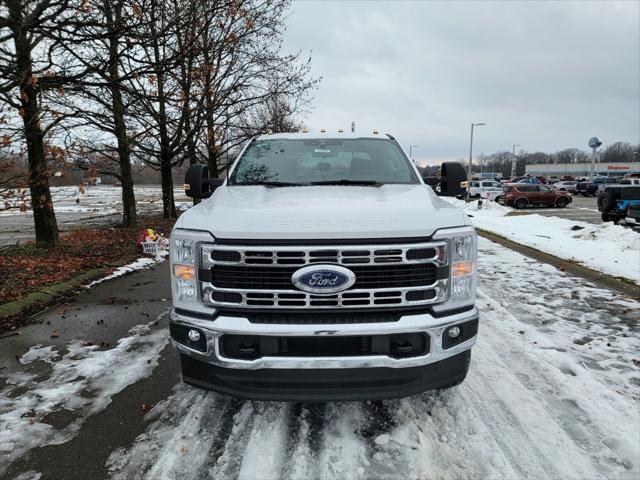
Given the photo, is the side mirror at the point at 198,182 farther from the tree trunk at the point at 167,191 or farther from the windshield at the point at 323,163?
the tree trunk at the point at 167,191

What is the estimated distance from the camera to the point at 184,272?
273cm

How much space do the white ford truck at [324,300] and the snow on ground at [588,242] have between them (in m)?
4.38

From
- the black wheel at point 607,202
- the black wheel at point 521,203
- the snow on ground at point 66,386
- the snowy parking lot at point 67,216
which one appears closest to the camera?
the snow on ground at point 66,386

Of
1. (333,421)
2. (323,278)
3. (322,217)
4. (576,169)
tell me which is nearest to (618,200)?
(333,421)

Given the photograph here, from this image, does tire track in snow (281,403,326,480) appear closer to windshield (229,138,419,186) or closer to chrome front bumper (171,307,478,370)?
chrome front bumper (171,307,478,370)

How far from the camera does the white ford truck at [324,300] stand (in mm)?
2518

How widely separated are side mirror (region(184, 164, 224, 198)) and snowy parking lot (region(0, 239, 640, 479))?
1.60m

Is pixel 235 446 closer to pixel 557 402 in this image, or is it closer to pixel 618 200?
pixel 557 402

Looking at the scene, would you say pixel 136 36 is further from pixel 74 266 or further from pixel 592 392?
pixel 592 392

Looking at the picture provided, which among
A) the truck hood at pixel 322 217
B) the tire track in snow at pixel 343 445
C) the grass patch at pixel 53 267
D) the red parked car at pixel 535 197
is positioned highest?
the truck hood at pixel 322 217

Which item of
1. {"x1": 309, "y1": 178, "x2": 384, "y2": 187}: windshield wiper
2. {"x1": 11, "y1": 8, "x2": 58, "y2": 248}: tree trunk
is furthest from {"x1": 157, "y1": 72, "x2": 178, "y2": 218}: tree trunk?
A: {"x1": 309, "y1": 178, "x2": 384, "y2": 187}: windshield wiper

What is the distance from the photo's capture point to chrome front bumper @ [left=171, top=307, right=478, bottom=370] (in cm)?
248

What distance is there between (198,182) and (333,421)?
254cm

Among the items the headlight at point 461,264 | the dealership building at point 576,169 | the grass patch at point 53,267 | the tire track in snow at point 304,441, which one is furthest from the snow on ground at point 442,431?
the dealership building at point 576,169
